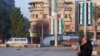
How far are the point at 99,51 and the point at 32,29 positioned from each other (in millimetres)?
54841

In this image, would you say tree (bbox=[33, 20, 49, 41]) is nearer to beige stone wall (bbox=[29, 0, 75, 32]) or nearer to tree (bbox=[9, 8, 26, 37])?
beige stone wall (bbox=[29, 0, 75, 32])

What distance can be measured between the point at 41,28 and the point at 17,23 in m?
15.9

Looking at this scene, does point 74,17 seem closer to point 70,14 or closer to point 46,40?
point 70,14

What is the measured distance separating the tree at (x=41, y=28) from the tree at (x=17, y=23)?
14808 mm

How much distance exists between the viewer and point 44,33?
288 ft

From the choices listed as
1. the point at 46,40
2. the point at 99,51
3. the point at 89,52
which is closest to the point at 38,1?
the point at 46,40

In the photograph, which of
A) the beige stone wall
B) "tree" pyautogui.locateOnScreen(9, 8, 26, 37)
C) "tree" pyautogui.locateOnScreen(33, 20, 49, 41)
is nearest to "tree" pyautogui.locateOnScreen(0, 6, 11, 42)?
"tree" pyautogui.locateOnScreen(9, 8, 26, 37)

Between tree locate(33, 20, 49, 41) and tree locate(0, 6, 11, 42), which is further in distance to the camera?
tree locate(33, 20, 49, 41)

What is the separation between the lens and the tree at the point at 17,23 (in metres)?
71.2

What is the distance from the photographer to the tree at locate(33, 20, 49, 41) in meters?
86.7

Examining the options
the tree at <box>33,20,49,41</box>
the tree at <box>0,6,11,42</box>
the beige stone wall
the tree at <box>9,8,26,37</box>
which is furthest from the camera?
the tree at <box>33,20,49,41</box>

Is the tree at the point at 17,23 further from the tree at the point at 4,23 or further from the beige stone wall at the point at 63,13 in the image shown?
the beige stone wall at the point at 63,13

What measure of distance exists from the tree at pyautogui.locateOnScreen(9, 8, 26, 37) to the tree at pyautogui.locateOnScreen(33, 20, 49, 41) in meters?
14.8

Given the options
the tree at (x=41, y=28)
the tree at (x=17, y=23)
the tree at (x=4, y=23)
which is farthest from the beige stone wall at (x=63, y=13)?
the tree at (x=4, y=23)
